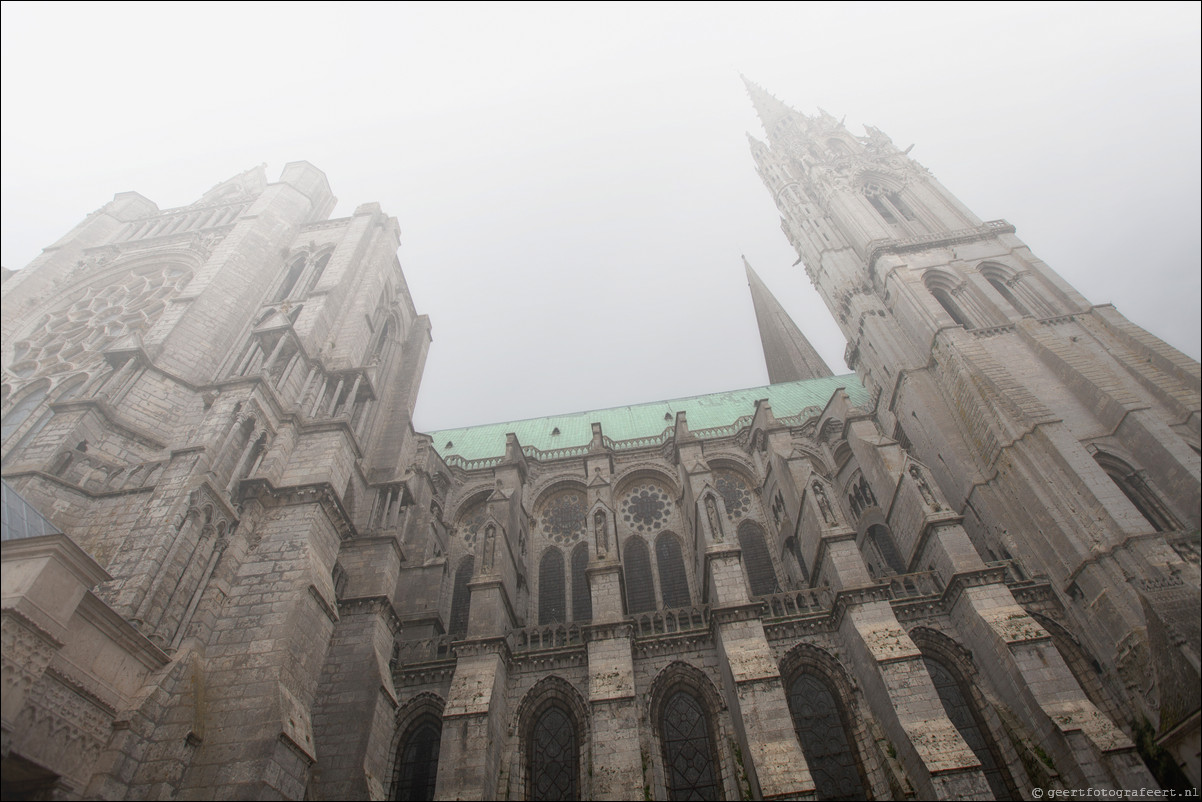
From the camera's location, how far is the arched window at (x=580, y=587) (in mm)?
18344

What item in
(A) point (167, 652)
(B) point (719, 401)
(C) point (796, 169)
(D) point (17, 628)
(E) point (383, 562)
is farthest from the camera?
(C) point (796, 169)

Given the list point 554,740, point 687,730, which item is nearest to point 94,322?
point 554,740

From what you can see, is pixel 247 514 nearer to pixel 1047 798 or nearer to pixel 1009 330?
pixel 1047 798

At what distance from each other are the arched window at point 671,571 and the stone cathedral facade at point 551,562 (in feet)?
0.34

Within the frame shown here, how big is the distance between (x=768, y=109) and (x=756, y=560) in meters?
29.8

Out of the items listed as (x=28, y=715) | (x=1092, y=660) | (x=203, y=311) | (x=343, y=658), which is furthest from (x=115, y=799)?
(x=1092, y=660)

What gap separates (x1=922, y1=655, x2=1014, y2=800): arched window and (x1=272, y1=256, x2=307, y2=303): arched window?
20.1 metres

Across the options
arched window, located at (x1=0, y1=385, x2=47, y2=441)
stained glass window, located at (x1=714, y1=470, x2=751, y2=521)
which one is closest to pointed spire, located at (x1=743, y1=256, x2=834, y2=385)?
stained glass window, located at (x1=714, y1=470, x2=751, y2=521)

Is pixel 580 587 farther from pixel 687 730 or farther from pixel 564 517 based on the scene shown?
pixel 687 730

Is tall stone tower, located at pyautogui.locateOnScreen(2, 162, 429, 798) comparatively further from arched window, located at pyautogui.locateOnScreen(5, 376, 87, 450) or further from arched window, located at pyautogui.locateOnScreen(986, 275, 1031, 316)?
arched window, located at pyautogui.locateOnScreen(986, 275, 1031, 316)

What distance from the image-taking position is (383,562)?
47.4ft

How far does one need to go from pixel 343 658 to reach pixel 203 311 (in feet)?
31.6

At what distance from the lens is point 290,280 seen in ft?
65.9

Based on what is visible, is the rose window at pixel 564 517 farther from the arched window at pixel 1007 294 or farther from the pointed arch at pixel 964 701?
the arched window at pixel 1007 294
